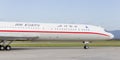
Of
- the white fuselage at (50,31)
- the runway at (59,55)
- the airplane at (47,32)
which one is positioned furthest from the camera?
the white fuselage at (50,31)

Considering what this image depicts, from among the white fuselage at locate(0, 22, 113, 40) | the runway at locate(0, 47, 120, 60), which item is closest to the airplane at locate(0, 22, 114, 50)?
the white fuselage at locate(0, 22, 113, 40)

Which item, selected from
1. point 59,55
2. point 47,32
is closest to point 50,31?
point 47,32

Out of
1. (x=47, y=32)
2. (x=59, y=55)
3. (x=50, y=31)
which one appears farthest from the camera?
(x=50, y=31)

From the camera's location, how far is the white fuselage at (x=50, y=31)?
3141 centimetres

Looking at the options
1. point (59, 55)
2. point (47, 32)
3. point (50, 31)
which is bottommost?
point (59, 55)

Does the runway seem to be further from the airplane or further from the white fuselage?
the white fuselage

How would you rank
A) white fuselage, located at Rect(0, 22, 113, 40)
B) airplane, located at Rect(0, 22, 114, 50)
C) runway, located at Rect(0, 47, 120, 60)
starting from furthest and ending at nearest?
white fuselage, located at Rect(0, 22, 113, 40) → airplane, located at Rect(0, 22, 114, 50) → runway, located at Rect(0, 47, 120, 60)

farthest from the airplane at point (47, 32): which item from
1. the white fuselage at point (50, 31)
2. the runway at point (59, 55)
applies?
the runway at point (59, 55)

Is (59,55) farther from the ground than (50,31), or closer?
closer

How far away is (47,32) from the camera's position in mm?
33312

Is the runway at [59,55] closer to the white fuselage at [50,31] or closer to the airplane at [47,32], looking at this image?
the airplane at [47,32]

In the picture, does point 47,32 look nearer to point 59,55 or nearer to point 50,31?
point 50,31

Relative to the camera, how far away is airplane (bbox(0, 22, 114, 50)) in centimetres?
3119

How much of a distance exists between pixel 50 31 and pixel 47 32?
41cm
